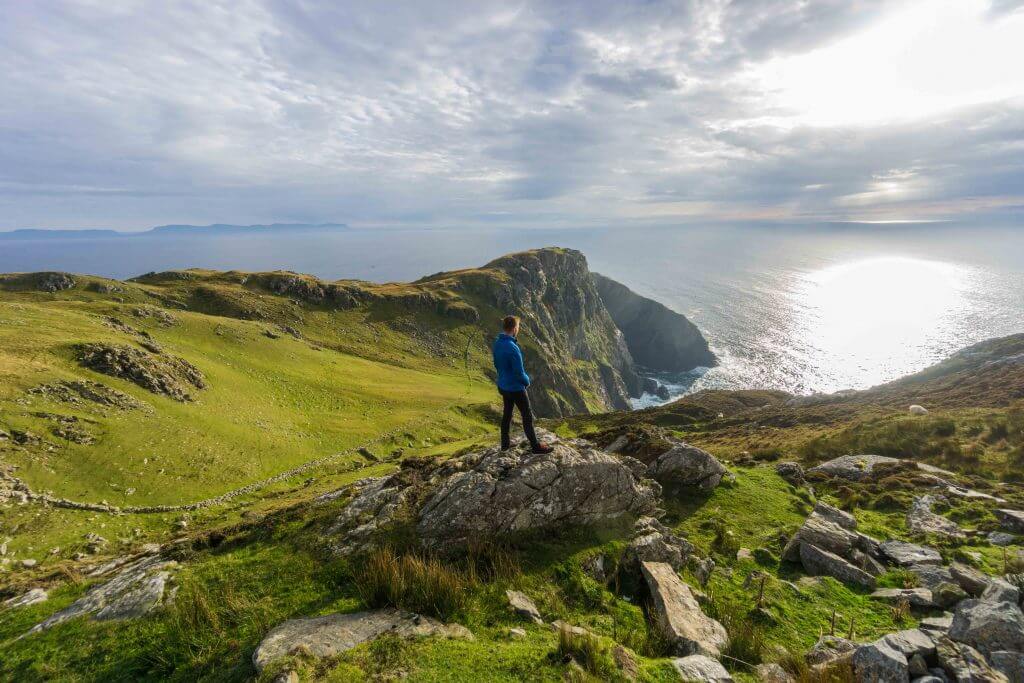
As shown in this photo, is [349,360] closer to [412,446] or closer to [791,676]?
[412,446]

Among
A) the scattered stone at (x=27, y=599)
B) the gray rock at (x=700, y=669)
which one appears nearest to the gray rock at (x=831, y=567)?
the gray rock at (x=700, y=669)

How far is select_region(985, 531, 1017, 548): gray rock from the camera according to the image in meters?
16.4

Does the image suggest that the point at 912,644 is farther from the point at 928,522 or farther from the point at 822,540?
the point at 928,522

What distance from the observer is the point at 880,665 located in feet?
28.0

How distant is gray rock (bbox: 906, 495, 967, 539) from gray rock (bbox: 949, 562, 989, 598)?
5.28 metres

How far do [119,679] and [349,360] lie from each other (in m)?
73.5

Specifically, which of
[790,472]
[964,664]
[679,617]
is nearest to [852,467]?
[790,472]

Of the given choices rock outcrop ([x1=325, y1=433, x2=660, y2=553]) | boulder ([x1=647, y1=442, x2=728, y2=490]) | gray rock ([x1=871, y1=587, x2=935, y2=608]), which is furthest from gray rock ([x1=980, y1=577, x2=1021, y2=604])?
boulder ([x1=647, y1=442, x2=728, y2=490])

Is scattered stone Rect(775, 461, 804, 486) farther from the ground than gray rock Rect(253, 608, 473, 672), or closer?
closer

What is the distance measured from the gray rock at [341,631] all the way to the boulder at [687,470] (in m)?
14.7

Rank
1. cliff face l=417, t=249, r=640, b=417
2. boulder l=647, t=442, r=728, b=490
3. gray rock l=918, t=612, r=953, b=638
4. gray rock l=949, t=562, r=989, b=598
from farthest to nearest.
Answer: cliff face l=417, t=249, r=640, b=417
boulder l=647, t=442, r=728, b=490
gray rock l=949, t=562, r=989, b=598
gray rock l=918, t=612, r=953, b=638

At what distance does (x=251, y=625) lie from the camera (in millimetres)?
9102

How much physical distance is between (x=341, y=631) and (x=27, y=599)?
11.7 m

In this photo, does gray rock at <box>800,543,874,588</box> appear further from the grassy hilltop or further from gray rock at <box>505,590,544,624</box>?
gray rock at <box>505,590,544,624</box>
